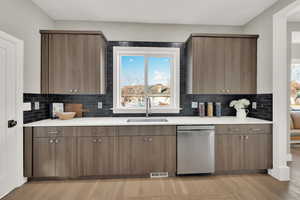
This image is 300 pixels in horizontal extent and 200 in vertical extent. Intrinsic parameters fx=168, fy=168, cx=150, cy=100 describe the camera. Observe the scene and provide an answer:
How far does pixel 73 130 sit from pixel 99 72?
1028 mm

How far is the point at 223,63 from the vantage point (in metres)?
3.00

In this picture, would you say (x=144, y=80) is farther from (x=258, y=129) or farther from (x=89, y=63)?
(x=258, y=129)

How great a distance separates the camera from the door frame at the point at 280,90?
2.57 meters

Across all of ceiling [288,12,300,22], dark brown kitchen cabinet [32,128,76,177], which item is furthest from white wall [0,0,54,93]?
ceiling [288,12,300,22]

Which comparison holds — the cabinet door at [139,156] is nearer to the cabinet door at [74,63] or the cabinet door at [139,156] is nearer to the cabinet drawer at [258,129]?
the cabinet door at [74,63]

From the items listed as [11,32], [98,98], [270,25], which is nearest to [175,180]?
[98,98]

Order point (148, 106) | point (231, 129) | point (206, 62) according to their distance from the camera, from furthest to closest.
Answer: point (148, 106) < point (206, 62) < point (231, 129)

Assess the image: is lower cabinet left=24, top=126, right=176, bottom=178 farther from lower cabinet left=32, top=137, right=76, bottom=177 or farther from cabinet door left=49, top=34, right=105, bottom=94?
cabinet door left=49, top=34, right=105, bottom=94

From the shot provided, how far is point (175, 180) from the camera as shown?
2.56 metres

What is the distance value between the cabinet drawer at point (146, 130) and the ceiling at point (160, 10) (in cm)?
194

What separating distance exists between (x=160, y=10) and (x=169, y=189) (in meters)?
2.81

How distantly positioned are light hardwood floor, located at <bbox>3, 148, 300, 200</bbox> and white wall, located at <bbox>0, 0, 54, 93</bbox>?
1.50 metres

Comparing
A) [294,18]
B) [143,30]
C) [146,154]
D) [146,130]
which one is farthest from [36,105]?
[294,18]

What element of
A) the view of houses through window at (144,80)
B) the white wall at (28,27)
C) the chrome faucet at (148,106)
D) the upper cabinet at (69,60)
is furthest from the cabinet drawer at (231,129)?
the white wall at (28,27)
